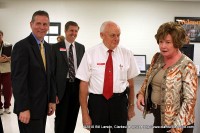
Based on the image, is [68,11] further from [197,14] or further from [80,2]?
[197,14]

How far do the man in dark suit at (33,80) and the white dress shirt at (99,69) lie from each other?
0.31 metres

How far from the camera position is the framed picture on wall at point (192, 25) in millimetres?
7051

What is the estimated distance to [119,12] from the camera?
23.0ft

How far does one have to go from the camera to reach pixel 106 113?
6.99 ft

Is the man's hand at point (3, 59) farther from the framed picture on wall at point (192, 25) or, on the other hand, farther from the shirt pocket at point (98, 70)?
the framed picture on wall at point (192, 25)

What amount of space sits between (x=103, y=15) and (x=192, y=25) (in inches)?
104

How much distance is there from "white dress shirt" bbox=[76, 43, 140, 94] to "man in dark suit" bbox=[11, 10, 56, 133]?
31 cm

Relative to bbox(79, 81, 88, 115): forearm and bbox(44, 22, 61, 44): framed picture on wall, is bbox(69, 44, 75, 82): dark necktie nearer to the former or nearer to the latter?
bbox(79, 81, 88, 115): forearm

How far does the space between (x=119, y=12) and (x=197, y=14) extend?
2.30 meters

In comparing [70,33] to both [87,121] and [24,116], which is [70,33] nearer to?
[87,121]

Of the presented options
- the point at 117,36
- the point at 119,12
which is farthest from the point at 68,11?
the point at 117,36

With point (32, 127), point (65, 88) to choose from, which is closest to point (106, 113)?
point (32, 127)

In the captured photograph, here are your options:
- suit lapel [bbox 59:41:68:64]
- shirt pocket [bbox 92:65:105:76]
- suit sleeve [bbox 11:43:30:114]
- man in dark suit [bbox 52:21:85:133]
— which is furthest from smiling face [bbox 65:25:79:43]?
suit sleeve [bbox 11:43:30:114]

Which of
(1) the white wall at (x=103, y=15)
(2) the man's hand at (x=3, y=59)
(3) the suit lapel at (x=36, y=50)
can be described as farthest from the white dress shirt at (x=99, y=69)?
(1) the white wall at (x=103, y=15)
